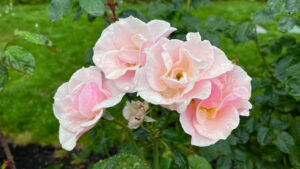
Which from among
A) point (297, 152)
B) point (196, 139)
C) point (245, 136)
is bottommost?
point (297, 152)

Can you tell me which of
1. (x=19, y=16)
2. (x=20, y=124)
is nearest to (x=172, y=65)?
(x=20, y=124)

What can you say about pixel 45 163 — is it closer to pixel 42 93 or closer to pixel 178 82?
pixel 42 93

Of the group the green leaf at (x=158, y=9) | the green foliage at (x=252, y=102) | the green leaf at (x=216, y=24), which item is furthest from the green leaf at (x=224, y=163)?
the green leaf at (x=158, y=9)

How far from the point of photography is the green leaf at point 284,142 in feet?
4.39

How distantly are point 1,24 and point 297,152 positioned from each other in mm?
4589

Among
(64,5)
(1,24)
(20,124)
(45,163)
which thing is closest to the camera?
(64,5)

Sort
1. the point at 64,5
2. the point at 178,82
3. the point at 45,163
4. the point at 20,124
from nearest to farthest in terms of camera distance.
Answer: the point at 178,82 → the point at 64,5 → the point at 45,163 → the point at 20,124

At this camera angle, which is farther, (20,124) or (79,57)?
(79,57)

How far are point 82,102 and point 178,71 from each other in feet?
0.72

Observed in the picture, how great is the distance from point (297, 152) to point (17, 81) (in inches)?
111

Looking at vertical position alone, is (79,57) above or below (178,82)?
below

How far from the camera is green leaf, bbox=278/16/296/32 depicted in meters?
1.19

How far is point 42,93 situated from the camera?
2.98 metres

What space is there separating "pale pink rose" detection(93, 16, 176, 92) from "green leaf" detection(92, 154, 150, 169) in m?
0.17
